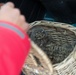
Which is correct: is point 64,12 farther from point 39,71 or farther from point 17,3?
point 39,71

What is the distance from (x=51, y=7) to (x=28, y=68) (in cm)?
45

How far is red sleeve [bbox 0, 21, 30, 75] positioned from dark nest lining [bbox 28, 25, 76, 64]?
67cm

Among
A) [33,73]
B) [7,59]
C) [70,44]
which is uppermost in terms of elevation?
[7,59]

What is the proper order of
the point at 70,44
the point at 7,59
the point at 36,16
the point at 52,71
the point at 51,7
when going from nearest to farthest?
1. the point at 7,59
2. the point at 52,71
3. the point at 70,44
4. the point at 51,7
5. the point at 36,16

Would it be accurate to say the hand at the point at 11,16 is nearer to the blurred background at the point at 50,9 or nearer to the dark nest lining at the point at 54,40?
the dark nest lining at the point at 54,40

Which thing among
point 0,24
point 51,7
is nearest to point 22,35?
point 0,24

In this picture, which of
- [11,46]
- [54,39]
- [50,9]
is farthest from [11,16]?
[50,9]

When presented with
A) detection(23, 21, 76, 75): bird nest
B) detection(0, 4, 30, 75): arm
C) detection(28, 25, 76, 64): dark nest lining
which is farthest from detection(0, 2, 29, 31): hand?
detection(28, 25, 76, 64): dark nest lining

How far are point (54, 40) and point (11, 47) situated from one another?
784 mm

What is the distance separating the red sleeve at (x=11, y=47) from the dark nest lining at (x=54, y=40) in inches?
26.5

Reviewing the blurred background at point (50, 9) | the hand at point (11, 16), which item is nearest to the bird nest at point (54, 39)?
the blurred background at point (50, 9)

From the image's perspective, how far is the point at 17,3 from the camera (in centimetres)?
147

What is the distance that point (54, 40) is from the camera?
1.30 meters

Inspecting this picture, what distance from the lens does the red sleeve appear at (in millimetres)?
509
